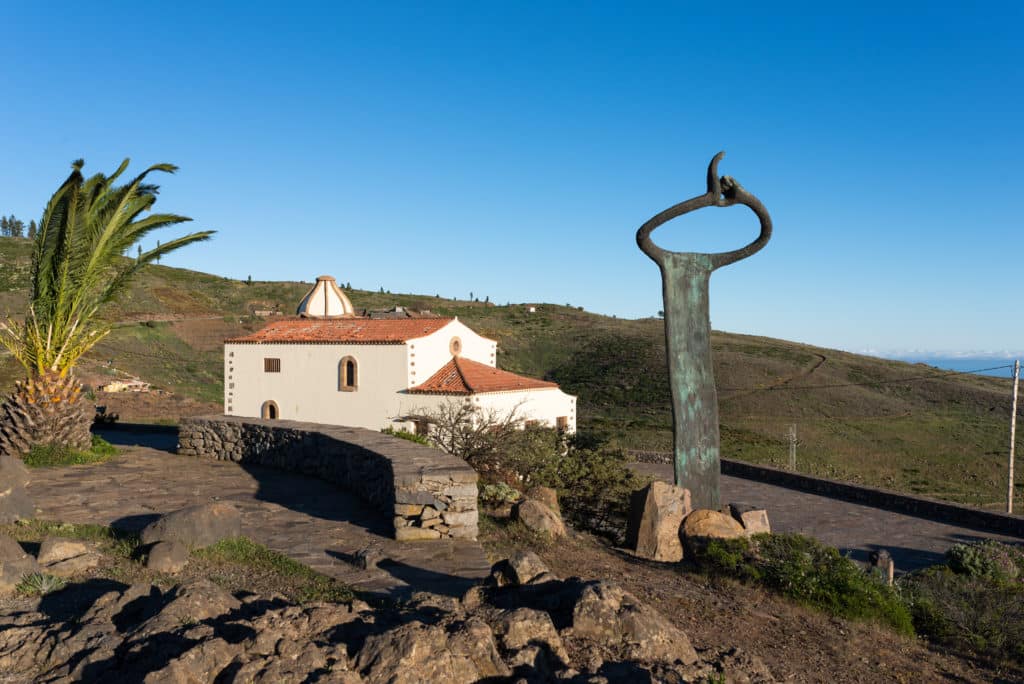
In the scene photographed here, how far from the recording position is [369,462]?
10.5m

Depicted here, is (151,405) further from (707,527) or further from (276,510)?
(707,527)

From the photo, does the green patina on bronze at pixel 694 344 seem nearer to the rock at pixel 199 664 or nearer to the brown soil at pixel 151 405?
the rock at pixel 199 664

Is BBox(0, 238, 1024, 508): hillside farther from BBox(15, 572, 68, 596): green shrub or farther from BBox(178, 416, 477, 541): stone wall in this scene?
BBox(15, 572, 68, 596): green shrub

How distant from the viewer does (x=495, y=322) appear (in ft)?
235

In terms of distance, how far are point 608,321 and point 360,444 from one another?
219 ft

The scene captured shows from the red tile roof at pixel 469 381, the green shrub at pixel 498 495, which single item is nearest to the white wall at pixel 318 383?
the red tile roof at pixel 469 381

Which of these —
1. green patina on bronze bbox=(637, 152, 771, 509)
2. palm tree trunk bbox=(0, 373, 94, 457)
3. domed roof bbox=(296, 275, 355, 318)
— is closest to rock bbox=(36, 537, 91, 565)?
palm tree trunk bbox=(0, 373, 94, 457)

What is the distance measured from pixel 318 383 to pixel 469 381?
234 inches

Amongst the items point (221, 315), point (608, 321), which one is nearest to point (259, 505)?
point (221, 315)

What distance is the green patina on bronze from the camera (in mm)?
11922

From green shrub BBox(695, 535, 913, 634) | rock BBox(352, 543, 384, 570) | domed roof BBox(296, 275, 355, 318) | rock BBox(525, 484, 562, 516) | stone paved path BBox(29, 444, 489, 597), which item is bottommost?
green shrub BBox(695, 535, 913, 634)

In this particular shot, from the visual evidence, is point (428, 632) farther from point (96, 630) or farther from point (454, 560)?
point (454, 560)

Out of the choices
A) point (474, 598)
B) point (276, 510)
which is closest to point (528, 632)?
point (474, 598)

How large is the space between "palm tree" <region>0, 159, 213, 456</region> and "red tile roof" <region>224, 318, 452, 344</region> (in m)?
11.7
